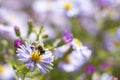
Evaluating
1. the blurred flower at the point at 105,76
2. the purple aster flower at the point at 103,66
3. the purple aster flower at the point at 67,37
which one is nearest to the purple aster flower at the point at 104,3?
the purple aster flower at the point at 103,66

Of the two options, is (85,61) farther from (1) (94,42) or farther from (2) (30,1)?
(2) (30,1)

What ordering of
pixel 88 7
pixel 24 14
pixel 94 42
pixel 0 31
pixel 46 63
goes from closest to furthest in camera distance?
pixel 46 63
pixel 0 31
pixel 94 42
pixel 88 7
pixel 24 14

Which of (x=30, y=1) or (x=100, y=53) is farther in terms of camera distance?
(x=30, y=1)

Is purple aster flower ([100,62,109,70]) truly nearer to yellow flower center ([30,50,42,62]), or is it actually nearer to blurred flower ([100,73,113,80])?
blurred flower ([100,73,113,80])

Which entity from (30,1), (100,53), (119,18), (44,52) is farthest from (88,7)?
(44,52)

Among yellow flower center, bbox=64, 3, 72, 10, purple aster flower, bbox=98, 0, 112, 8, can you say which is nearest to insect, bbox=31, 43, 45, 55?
yellow flower center, bbox=64, 3, 72, 10

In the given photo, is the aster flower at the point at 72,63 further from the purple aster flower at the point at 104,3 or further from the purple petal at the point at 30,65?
the purple petal at the point at 30,65
